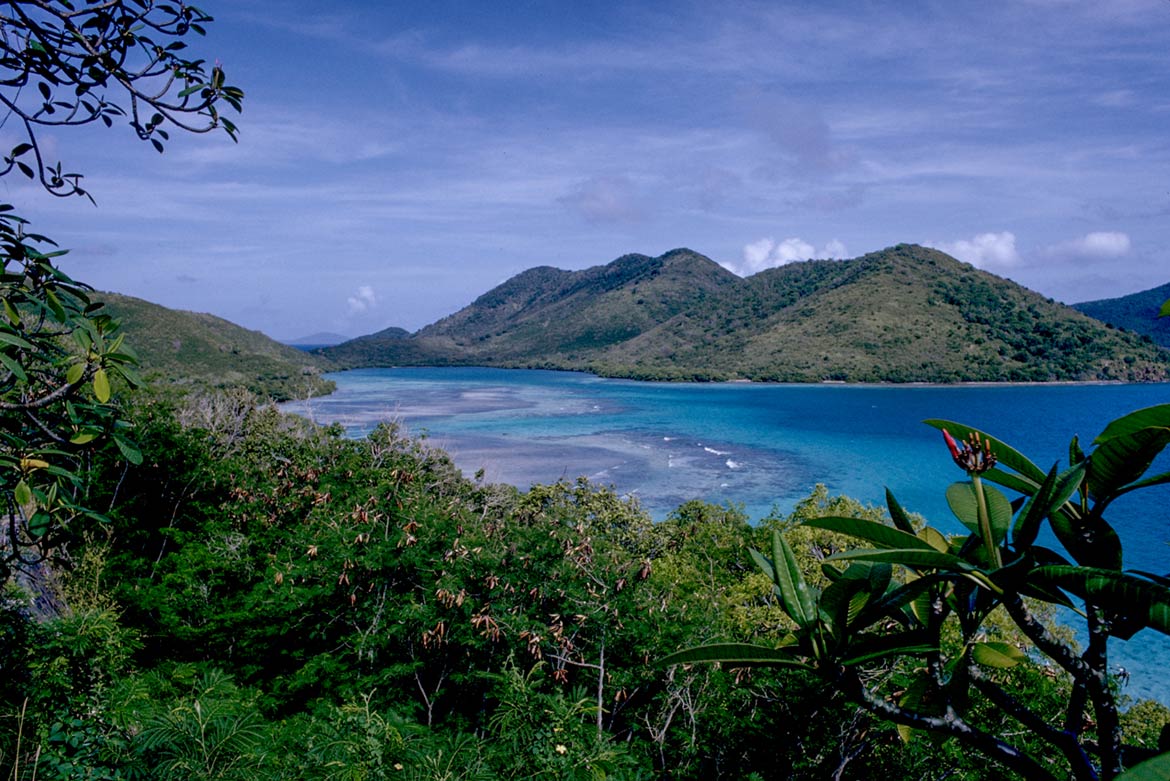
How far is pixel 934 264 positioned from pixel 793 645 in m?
141

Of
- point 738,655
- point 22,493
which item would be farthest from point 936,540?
point 22,493

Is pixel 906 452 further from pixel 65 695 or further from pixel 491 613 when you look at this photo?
pixel 65 695

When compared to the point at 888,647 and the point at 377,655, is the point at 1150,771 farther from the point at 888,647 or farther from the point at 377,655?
the point at 377,655

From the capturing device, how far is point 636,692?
26.8ft

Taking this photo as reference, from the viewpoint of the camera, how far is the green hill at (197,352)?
7106 cm

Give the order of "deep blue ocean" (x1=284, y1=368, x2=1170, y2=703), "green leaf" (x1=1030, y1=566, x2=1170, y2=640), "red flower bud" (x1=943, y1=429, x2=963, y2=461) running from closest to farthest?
"green leaf" (x1=1030, y1=566, x2=1170, y2=640), "red flower bud" (x1=943, y1=429, x2=963, y2=461), "deep blue ocean" (x1=284, y1=368, x2=1170, y2=703)

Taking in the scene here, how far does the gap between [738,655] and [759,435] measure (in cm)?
6023

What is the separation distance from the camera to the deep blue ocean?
3566 centimetres

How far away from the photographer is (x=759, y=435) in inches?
2340

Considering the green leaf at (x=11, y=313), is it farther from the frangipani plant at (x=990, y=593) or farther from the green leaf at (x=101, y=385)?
the frangipani plant at (x=990, y=593)

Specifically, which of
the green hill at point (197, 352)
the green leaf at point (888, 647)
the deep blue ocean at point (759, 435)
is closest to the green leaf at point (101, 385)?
the green leaf at point (888, 647)

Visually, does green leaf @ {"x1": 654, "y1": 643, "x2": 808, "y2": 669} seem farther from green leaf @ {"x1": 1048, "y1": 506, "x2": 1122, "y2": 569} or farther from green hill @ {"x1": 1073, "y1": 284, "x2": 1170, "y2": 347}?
green hill @ {"x1": 1073, "y1": 284, "x2": 1170, "y2": 347}

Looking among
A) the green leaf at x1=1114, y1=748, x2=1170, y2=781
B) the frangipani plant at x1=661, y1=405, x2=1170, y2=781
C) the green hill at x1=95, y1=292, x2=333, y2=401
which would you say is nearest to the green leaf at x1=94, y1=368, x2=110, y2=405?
the frangipani plant at x1=661, y1=405, x2=1170, y2=781

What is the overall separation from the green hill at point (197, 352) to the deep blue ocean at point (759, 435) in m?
5.78
